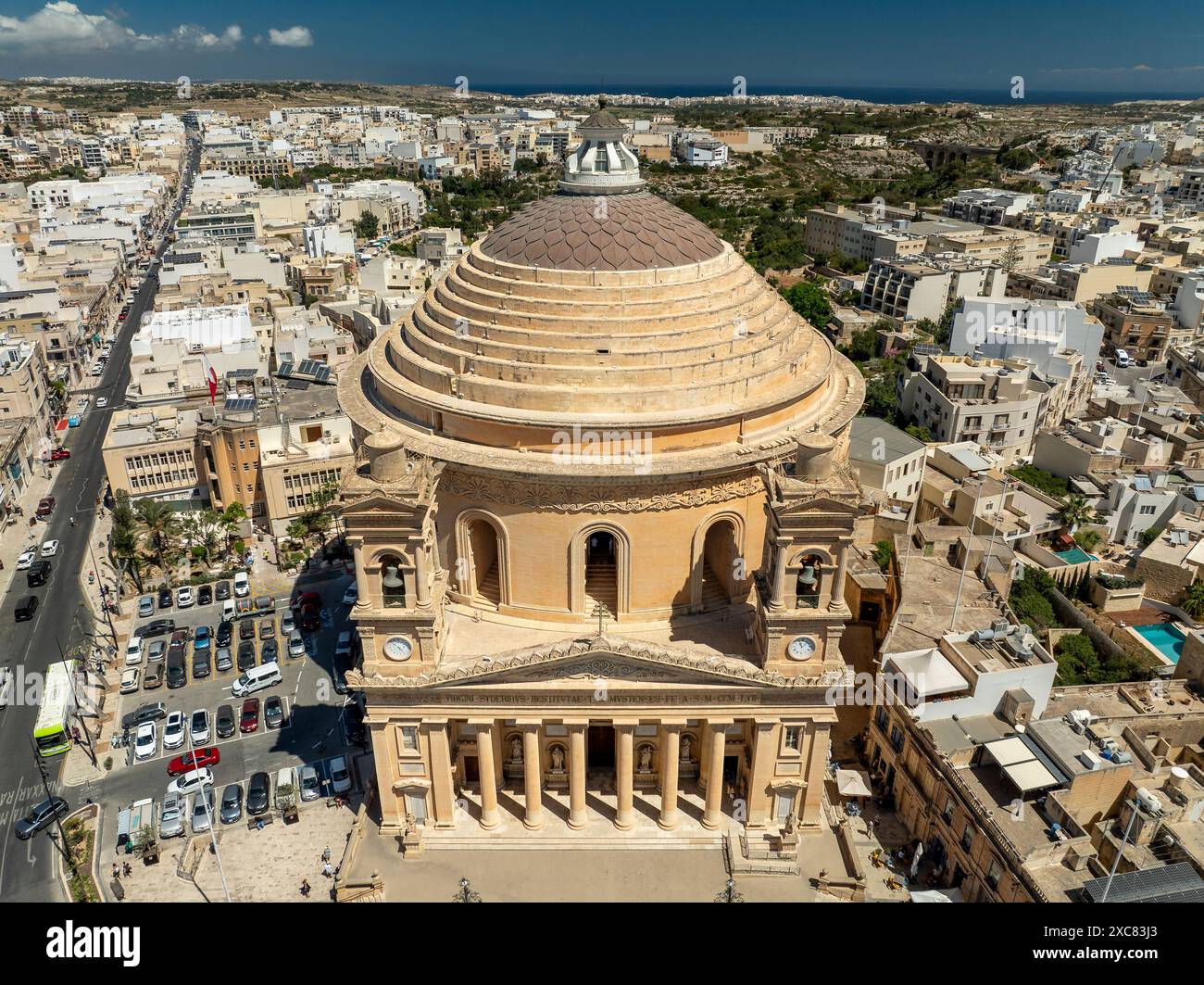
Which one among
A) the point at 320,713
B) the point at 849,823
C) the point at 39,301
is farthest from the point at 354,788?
the point at 39,301

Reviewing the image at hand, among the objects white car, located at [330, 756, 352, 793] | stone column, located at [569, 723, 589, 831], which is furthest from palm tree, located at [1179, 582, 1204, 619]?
white car, located at [330, 756, 352, 793]

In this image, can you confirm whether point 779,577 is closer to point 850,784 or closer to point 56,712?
point 850,784

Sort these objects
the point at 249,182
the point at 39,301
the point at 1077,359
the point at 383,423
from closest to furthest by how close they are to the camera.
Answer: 1. the point at 383,423
2. the point at 1077,359
3. the point at 39,301
4. the point at 249,182

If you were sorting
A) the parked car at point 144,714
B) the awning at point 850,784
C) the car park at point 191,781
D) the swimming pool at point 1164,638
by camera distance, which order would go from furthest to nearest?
1. the swimming pool at point 1164,638
2. the parked car at point 144,714
3. the car park at point 191,781
4. the awning at point 850,784

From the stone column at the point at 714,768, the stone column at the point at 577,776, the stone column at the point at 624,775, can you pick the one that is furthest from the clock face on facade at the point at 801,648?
the stone column at the point at 577,776

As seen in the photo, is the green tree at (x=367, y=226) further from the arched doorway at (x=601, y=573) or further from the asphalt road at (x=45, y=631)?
the arched doorway at (x=601, y=573)
